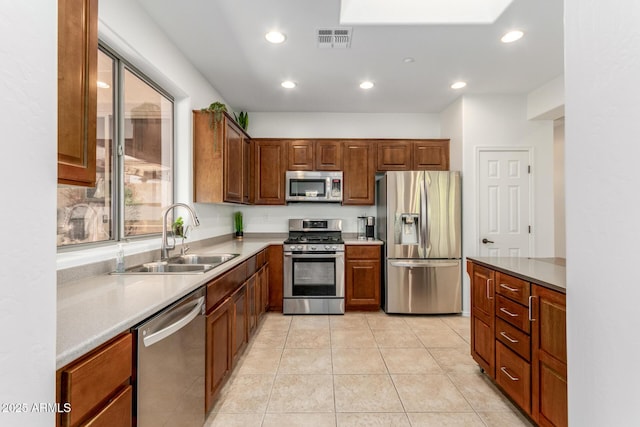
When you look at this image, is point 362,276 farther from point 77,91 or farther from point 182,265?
point 77,91

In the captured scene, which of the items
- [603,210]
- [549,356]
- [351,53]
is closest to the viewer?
[603,210]

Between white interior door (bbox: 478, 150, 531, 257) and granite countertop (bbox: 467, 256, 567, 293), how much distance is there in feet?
5.33

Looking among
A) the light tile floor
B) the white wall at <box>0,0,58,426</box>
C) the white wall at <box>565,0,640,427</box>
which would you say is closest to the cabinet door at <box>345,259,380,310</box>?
the light tile floor

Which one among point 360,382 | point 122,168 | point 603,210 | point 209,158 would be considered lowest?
point 360,382

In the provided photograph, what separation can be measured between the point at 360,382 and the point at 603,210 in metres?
2.21

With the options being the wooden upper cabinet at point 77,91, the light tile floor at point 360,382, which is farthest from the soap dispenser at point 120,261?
the light tile floor at point 360,382

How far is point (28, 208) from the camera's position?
604 mm

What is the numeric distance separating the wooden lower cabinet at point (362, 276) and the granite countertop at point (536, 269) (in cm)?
162

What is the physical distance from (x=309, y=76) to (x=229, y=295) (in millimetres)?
2362

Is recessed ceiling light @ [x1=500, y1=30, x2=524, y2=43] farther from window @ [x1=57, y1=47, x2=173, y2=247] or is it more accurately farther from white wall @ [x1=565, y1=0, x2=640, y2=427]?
window @ [x1=57, y1=47, x2=173, y2=247]

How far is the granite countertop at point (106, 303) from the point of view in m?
0.92

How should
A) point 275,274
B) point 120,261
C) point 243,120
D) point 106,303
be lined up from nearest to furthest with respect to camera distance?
point 106,303
point 120,261
point 275,274
point 243,120

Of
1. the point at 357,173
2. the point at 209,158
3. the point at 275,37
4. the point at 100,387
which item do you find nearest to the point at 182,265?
the point at 209,158

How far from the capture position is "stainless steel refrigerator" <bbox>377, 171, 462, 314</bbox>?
152 inches
